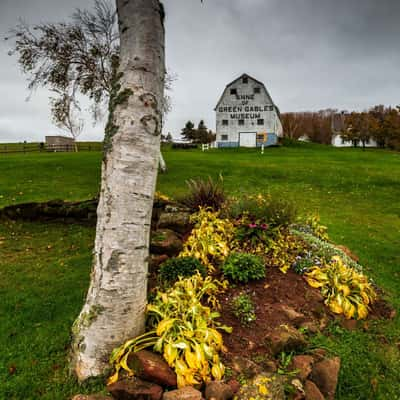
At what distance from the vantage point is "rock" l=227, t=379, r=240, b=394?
176cm

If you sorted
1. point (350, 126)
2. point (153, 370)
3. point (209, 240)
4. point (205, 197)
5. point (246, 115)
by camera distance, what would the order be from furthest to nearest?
1. point (350, 126)
2. point (246, 115)
3. point (205, 197)
4. point (209, 240)
5. point (153, 370)

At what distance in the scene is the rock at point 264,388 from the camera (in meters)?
1.67

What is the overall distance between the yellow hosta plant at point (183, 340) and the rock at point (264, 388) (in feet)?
0.64

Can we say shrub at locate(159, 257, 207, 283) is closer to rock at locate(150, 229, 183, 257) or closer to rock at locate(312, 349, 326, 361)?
rock at locate(150, 229, 183, 257)

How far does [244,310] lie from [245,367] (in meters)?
0.55

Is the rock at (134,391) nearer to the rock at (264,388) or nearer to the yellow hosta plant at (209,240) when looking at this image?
the rock at (264,388)

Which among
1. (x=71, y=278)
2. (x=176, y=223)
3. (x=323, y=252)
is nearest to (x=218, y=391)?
(x=323, y=252)

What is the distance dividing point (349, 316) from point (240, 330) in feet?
4.13

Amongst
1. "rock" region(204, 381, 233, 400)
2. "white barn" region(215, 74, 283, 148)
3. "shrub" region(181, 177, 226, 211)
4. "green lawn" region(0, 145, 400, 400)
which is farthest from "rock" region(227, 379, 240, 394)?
"white barn" region(215, 74, 283, 148)

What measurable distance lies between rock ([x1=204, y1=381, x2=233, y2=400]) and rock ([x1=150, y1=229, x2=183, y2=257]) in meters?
1.92

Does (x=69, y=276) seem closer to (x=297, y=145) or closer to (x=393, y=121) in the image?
(x=297, y=145)

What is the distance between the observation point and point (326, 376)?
6.55 feet

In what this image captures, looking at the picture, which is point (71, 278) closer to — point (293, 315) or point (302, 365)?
point (293, 315)

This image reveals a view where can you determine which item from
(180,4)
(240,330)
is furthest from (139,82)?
(240,330)
